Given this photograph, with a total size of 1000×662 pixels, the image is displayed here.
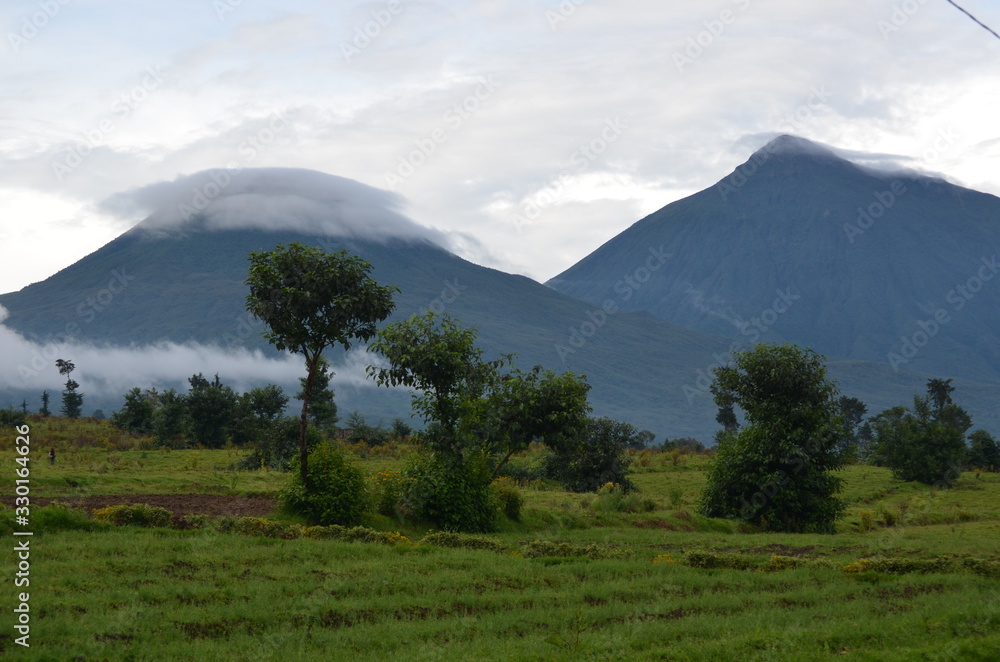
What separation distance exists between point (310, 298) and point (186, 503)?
7388 millimetres

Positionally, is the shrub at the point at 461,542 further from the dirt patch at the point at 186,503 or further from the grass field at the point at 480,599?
the dirt patch at the point at 186,503

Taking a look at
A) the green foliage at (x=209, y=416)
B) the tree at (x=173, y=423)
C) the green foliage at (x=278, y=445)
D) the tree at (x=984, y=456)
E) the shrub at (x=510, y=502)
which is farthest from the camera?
the tree at (x=984, y=456)

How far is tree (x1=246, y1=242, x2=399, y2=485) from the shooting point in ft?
93.1

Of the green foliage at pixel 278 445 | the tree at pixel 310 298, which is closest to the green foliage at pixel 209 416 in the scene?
the green foliage at pixel 278 445

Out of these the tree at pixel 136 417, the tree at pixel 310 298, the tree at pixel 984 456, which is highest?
the tree at pixel 310 298

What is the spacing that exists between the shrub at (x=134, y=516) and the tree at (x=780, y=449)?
25461mm

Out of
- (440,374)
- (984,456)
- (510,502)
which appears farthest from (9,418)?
(984,456)

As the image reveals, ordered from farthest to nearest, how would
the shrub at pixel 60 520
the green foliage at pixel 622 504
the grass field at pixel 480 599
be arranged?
the green foliage at pixel 622 504, the shrub at pixel 60 520, the grass field at pixel 480 599

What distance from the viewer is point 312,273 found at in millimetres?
28453

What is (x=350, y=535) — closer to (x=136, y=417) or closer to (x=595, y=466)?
(x=595, y=466)

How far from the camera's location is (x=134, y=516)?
73.0 ft

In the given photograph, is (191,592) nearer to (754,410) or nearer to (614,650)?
(614,650)

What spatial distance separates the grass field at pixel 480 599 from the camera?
43.9 feet

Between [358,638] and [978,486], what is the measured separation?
66860mm
